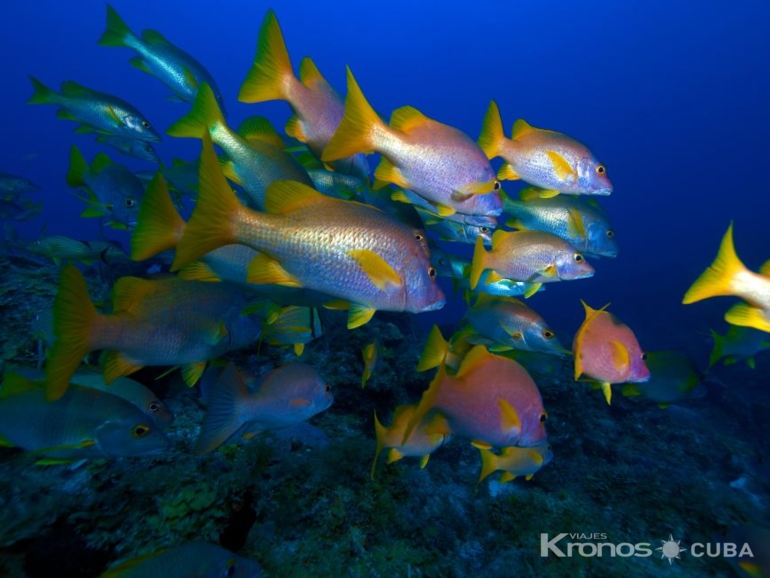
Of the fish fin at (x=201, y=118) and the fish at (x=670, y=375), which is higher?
the fish fin at (x=201, y=118)

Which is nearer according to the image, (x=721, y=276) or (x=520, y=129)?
(x=721, y=276)

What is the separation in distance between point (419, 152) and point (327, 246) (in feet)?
3.42

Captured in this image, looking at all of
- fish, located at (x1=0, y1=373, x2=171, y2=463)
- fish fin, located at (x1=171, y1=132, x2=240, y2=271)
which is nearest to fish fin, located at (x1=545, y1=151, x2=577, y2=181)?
fish fin, located at (x1=171, y1=132, x2=240, y2=271)

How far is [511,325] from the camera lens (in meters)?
3.74

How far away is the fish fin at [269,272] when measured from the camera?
2.22 metres

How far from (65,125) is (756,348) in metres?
142

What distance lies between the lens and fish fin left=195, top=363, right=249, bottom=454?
268 centimetres

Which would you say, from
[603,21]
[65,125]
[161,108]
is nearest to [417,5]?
[603,21]

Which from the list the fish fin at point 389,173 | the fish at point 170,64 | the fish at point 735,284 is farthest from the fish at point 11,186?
the fish at point 735,284

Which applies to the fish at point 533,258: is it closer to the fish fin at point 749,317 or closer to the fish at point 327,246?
the fish fin at point 749,317

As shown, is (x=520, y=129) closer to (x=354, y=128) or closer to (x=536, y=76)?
(x=354, y=128)

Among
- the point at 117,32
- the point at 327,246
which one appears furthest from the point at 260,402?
the point at 117,32

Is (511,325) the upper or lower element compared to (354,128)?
lower

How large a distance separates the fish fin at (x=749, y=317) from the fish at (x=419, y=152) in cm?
182
